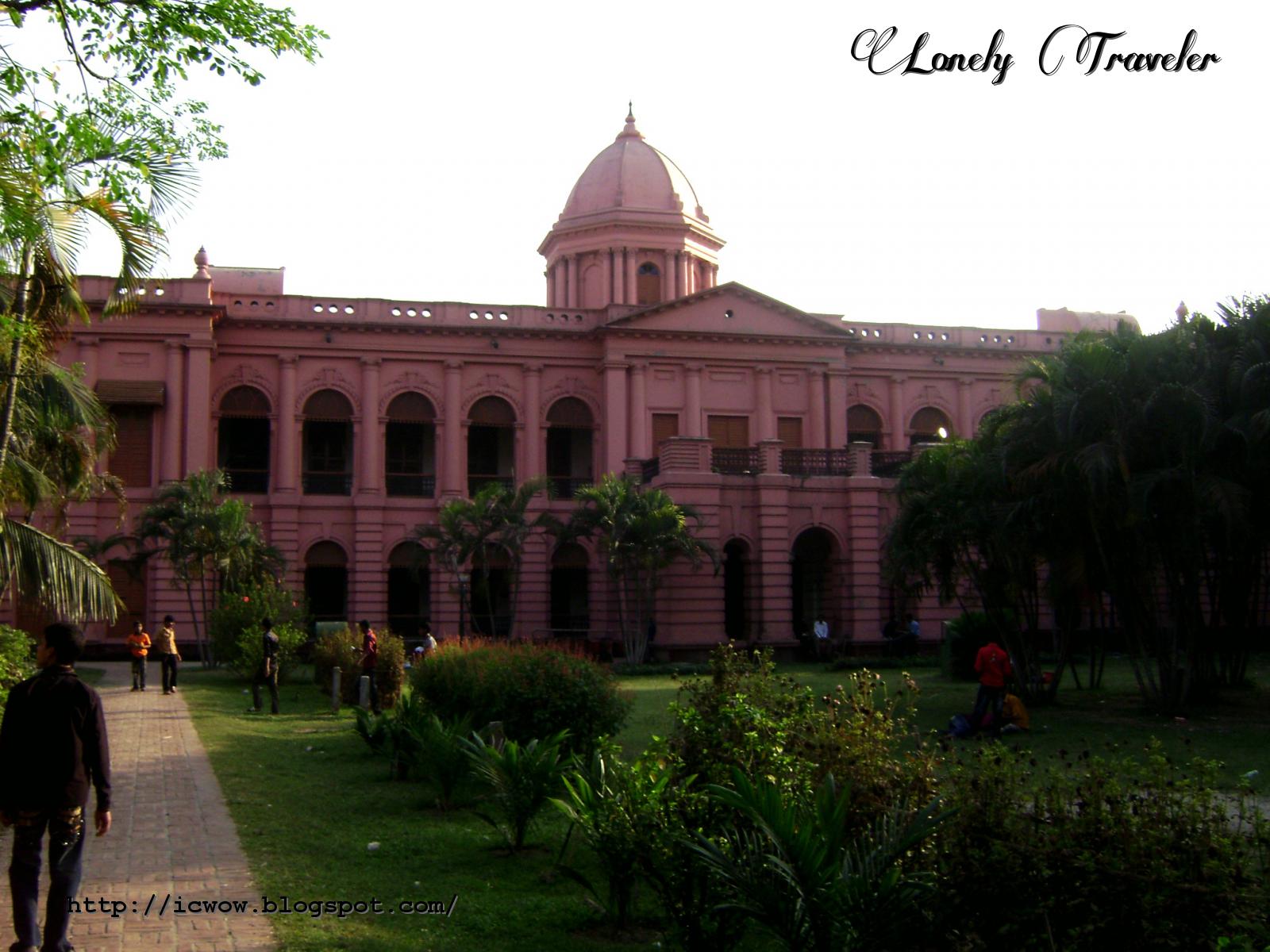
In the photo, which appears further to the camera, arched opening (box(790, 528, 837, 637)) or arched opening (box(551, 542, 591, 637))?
arched opening (box(551, 542, 591, 637))

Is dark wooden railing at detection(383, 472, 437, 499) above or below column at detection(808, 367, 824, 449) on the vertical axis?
below

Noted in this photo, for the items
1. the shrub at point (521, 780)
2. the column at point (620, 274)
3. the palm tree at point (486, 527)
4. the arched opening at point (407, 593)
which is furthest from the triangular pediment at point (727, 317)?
the shrub at point (521, 780)

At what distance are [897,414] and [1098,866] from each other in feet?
113

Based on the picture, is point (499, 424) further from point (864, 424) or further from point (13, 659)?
point (13, 659)

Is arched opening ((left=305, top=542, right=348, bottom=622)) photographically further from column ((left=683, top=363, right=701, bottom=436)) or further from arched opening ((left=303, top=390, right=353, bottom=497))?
column ((left=683, top=363, right=701, bottom=436))

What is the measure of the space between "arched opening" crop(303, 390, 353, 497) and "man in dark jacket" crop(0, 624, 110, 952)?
29.6 meters

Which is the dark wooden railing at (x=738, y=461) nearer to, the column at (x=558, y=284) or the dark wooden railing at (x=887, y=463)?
the dark wooden railing at (x=887, y=463)

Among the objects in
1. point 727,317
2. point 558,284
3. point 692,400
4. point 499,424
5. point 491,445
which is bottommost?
point 491,445

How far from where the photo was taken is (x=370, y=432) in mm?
35531

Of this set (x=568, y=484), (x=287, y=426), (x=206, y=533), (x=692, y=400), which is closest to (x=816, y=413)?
(x=692, y=400)

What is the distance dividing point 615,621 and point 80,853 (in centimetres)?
2856

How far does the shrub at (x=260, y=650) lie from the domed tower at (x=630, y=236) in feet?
63.5

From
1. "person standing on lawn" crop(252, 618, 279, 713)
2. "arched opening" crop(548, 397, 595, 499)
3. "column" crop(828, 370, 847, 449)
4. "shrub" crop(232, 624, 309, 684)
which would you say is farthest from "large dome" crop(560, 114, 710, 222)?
"person standing on lawn" crop(252, 618, 279, 713)

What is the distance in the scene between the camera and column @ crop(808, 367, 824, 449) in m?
37.0
